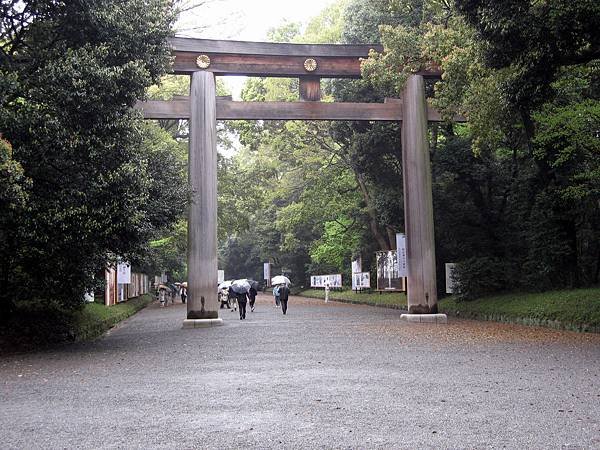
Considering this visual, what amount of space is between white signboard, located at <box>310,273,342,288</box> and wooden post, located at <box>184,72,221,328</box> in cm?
2157

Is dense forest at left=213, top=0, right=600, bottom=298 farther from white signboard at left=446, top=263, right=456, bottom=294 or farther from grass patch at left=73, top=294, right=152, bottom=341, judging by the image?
grass patch at left=73, top=294, right=152, bottom=341

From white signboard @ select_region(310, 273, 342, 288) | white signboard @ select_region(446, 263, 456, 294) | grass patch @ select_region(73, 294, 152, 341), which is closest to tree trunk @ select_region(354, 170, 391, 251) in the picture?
white signboard @ select_region(446, 263, 456, 294)

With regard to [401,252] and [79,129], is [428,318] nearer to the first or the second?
[401,252]

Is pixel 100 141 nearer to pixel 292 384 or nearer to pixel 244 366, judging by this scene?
pixel 244 366

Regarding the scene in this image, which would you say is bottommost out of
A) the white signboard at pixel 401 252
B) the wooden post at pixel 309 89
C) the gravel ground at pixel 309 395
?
the gravel ground at pixel 309 395

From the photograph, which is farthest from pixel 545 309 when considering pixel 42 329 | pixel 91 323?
pixel 42 329

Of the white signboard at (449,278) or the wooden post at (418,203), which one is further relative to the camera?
the white signboard at (449,278)

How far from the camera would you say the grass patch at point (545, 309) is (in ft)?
46.2

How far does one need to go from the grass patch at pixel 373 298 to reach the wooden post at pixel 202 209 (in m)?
11.2

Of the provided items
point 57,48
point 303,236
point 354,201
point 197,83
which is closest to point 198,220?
point 197,83

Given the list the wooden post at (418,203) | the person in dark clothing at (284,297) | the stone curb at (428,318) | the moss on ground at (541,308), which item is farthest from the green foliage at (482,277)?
the person in dark clothing at (284,297)

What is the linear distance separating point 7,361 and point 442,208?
16.1m

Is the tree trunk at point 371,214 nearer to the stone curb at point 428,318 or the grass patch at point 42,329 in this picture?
the stone curb at point 428,318

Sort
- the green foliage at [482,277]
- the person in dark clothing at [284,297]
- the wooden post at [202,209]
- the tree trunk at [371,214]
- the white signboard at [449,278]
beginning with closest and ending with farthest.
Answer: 1. the wooden post at [202,209]
2. the green foliage at [482,277]
3. the white signboard at [449,278]
4. the person in dark clothing at [284,297]
5. the tree trunk at [371,214]
